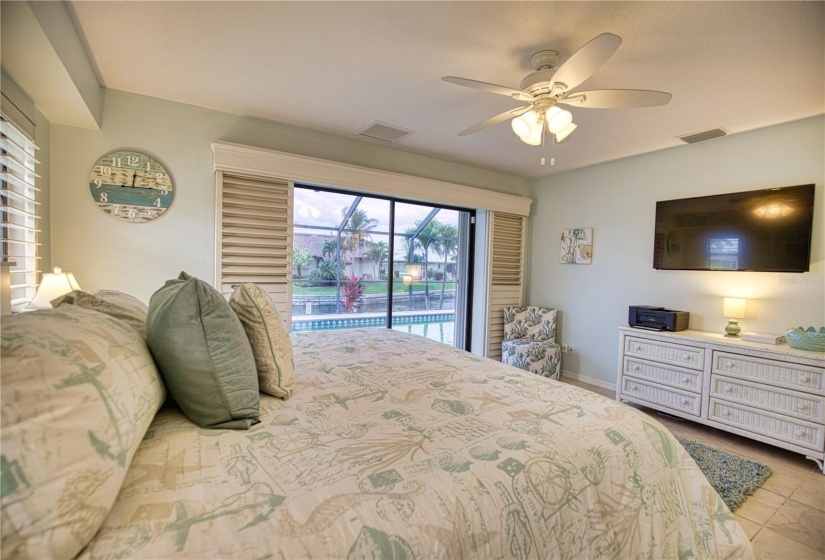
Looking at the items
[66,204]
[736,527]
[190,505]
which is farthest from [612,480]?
[66,204]

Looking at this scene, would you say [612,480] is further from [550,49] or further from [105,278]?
[105,278]

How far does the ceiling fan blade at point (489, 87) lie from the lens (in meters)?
1.78

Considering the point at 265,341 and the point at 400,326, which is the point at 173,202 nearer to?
the point at 265,341

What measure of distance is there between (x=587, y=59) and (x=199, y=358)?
188cm

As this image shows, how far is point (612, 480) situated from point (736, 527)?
0.78m

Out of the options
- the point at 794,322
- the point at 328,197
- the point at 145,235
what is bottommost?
the point at 794,322

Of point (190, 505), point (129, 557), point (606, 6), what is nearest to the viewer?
point (129, 557)

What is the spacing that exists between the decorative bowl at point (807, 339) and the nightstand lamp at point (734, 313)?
35 centimetres

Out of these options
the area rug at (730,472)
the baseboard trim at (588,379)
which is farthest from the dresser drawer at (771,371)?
the baseboard trim at (588,379)

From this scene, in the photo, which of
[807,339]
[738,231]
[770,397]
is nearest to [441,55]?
[738,231]

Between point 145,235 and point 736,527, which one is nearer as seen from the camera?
point 736,527

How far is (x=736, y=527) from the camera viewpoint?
1383 mm

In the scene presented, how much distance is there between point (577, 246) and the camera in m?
4.34

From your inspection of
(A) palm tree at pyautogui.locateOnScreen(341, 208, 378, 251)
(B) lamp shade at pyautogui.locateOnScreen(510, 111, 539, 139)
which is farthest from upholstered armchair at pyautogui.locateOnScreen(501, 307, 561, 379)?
(B) lamp shade at pyautogui.locateOnScreen(510, 111, 539, 139)
